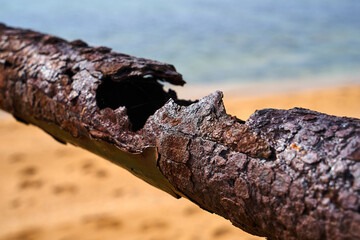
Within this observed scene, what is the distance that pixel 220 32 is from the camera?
51.6ft

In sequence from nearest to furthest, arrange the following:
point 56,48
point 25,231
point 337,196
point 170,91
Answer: point 337,196, point 170,91, point 56,48, point 25,231

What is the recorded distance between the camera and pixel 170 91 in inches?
43.8

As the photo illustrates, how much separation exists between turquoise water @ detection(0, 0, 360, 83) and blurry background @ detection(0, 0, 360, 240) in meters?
0.04

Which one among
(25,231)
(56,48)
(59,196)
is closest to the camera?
(56,48)

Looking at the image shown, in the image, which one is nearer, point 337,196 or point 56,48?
A: point 337,196

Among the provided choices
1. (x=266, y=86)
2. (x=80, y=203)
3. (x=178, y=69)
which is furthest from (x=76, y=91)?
(x=178, y=69)

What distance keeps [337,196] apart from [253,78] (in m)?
10.6

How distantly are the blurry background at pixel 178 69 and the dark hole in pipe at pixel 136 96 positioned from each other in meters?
2.99

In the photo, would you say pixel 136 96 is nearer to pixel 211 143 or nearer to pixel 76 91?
pixel 76 91

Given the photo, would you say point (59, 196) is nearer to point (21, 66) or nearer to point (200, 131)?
point (21, 66)

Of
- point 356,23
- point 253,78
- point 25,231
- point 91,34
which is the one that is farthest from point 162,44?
point 25,231

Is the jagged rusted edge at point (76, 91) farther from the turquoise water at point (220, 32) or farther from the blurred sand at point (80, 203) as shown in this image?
the turquoise water at point (220, 32)

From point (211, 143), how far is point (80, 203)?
14.4 ft

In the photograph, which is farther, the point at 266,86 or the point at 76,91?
the point at 266,86
